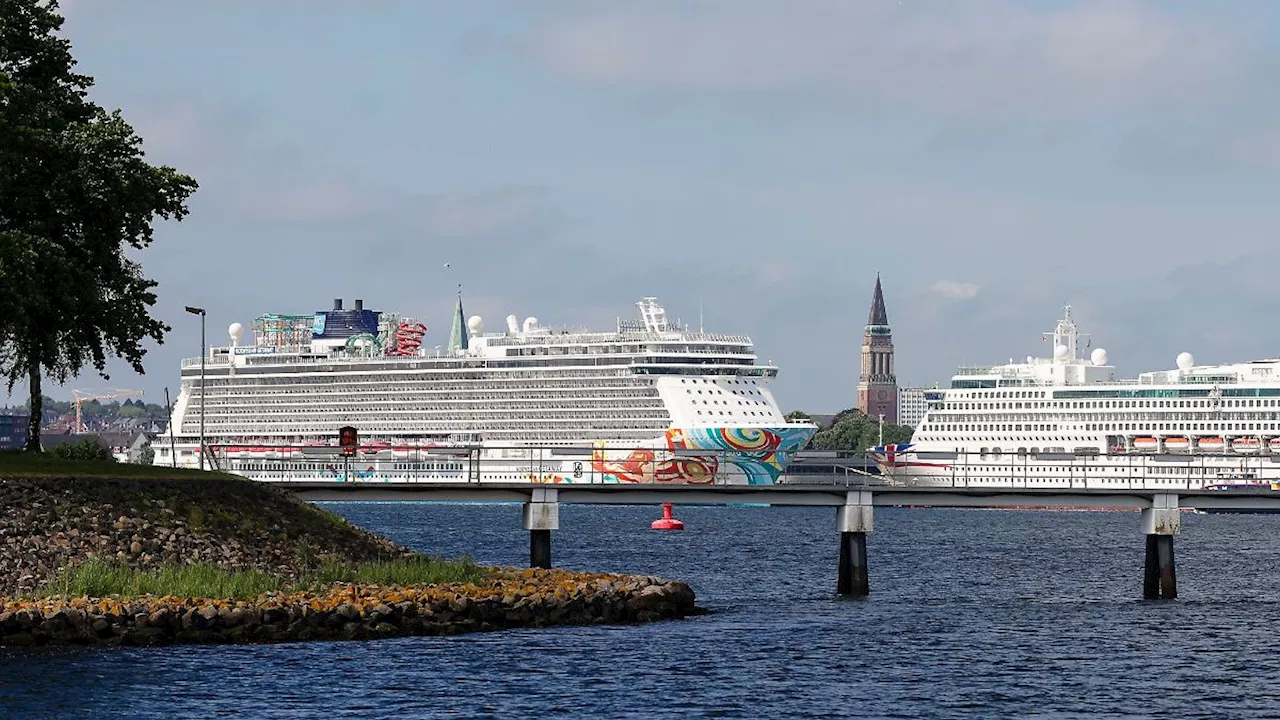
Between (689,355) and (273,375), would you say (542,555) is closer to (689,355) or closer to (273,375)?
(689,355)

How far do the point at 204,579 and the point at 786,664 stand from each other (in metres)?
12.5

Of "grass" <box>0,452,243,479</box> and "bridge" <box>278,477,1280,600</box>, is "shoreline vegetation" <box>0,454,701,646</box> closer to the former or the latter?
"grass" <box>0,452,243,479</box>

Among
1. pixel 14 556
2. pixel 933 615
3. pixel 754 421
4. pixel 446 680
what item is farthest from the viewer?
pixel 754 421

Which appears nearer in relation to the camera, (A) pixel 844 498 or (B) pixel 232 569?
(B) pixel 232 569

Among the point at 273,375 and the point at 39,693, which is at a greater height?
the point at 273,375

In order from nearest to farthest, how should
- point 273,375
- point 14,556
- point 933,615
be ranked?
1. point 14,556
2. point 933,615
3. point 273,375

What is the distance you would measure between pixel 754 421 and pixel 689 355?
275 inches

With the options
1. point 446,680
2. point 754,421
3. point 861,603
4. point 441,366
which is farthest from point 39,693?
point 441,366

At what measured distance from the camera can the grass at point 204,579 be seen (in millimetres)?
46109

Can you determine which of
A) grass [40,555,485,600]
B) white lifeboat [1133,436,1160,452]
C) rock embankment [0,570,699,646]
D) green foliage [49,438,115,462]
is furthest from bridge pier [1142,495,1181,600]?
white lifeboat [1133,436,1160,452]

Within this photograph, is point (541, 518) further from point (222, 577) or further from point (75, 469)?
point (222, 577)

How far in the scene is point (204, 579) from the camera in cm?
4731

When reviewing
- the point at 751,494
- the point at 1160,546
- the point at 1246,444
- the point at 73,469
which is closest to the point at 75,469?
the point at 73,469

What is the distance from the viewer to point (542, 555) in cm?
5872
